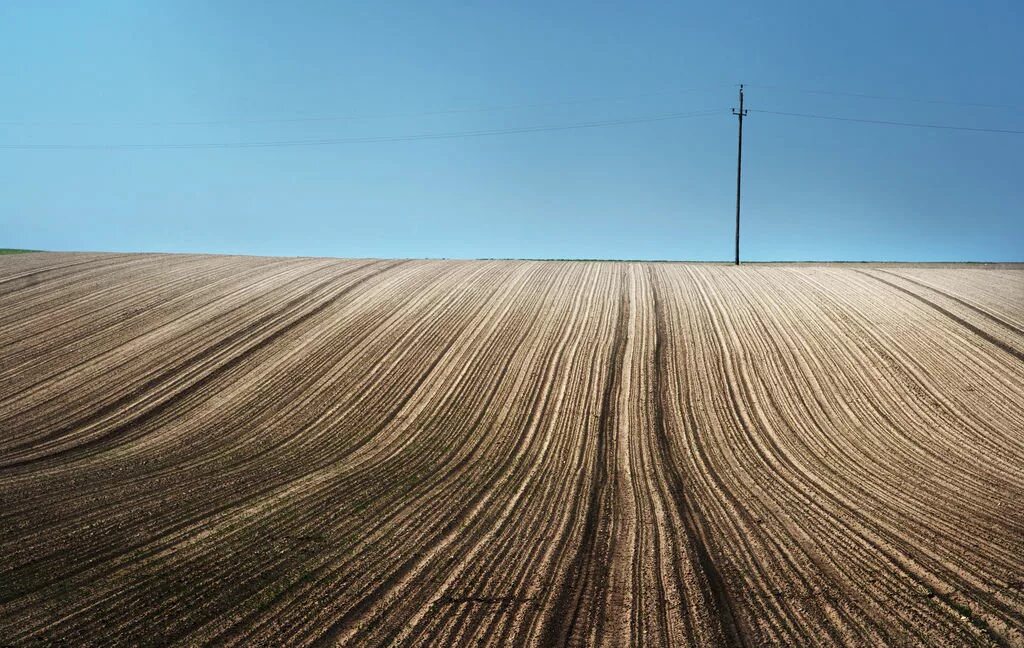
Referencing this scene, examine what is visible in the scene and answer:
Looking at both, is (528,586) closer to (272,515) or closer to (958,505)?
(272,515)

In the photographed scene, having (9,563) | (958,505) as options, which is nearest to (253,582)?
(9,563)

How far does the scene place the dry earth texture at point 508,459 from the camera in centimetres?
782

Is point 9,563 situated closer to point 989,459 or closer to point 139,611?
point 139,611

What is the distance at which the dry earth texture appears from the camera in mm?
7820

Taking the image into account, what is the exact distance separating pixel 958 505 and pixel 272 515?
419 inches

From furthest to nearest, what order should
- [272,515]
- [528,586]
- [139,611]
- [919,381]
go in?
[919,381], [272,515], [528,586], [139,611]

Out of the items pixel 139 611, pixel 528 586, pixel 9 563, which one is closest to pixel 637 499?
pixel 528 586

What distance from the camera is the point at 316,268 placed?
30.3 metres

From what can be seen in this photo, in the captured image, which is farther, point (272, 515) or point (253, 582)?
point (272, 515)

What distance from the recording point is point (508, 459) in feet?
45.9

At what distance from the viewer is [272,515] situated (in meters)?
10.7

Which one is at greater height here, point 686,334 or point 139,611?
point 686,334

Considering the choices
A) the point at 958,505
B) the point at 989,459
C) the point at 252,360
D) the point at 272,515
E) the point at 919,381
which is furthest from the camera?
the point at 252,360

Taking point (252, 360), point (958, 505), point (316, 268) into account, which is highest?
point (316, 268)
